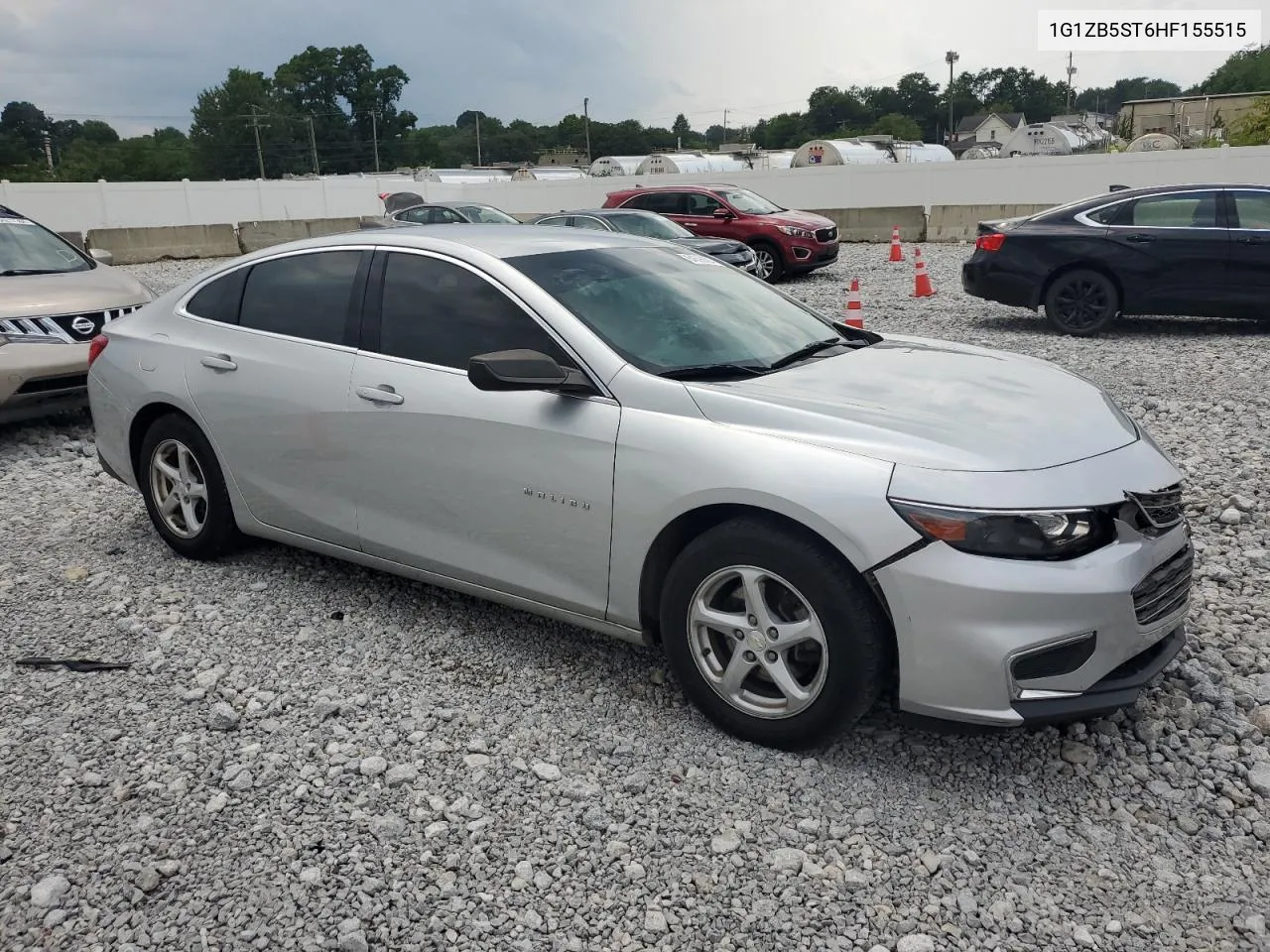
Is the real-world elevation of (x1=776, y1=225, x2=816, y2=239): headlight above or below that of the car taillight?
above

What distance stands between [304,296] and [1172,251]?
29.1ft

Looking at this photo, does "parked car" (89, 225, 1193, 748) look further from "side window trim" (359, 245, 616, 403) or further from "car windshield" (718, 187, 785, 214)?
"car windshield" (718, 187, 785, 214)

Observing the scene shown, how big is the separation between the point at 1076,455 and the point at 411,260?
102 inches

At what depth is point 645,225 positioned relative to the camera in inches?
627

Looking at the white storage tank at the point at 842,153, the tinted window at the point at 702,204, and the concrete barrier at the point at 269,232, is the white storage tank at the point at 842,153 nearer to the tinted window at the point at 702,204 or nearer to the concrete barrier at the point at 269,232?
the concrete barrier at the point at 269,232

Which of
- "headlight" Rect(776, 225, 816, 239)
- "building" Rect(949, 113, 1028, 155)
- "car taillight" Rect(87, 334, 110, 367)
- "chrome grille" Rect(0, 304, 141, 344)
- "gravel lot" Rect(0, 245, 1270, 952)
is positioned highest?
"building" Rect(949, 113, 1028, 155)

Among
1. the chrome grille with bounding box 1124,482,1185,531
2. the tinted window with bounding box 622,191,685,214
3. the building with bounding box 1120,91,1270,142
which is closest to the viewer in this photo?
the chrome grille with bounding box 1124,482,1185,531

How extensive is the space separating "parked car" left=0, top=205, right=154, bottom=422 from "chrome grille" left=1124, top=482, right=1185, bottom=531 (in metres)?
6.87

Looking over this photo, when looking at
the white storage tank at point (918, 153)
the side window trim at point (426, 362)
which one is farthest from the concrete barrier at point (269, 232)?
the white storage tank at point (918, 153)

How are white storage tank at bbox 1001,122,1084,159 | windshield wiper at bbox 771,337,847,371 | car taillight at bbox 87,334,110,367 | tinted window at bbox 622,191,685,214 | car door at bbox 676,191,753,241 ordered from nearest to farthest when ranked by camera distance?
windshield wiper at bbox 771,337,847,371
car taillight at bbox 87,334,110,367
car door at bbox 676,191,753,241
tinted window at bbox 622,191,685,214
white storage tank at bbox 1001,122,1084,159

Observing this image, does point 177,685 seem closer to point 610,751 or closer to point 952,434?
point 610,751

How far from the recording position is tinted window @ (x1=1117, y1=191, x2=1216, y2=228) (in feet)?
33.7

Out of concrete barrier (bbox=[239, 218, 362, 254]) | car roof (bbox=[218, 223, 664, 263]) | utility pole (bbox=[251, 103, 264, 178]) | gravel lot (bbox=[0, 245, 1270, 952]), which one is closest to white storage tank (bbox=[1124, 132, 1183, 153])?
concrete barrier (bbox=[239, 218, 362, 254])

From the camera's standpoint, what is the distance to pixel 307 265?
183 inches
